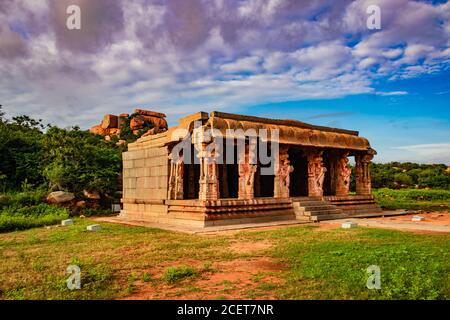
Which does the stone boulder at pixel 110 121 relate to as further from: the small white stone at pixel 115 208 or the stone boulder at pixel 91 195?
the small white stone at pixel 115 208

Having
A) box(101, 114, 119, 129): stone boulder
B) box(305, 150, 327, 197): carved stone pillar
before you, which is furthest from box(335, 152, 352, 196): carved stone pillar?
box(101, 114, 119, 129): stone boulder

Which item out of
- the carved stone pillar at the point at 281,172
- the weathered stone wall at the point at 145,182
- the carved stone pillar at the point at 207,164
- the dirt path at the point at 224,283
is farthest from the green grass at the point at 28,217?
the dirt path at the point at 224,283

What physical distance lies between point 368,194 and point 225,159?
265 inches

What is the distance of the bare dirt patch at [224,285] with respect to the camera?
443cm

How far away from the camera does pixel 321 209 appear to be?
13555 mm

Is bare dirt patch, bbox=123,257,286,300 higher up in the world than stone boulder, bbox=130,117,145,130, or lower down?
lower down

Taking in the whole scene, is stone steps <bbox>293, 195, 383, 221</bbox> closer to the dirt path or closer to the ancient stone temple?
the ancient stone temple

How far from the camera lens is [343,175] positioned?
54.2ft

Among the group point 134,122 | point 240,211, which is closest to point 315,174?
point 240,211

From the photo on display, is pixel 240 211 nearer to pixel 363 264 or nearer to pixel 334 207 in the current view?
pixel 334 207

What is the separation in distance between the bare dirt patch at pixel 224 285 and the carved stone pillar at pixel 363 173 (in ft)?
40.1

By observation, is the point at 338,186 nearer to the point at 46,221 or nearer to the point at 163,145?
the point at 163,145

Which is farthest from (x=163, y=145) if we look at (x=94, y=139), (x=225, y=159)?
(x=94, y=139)

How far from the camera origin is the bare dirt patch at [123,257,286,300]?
4.43 metres
